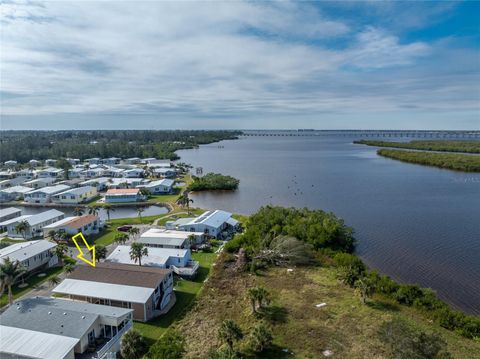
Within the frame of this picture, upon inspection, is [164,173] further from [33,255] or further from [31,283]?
[31,283]

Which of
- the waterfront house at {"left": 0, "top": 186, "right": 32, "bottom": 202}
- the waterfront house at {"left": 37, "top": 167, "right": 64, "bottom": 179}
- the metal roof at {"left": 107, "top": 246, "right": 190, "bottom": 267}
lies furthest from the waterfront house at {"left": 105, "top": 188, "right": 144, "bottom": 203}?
the waterfront house at {"left": 37, "top": 167, "right": 64, "bottom": 179}

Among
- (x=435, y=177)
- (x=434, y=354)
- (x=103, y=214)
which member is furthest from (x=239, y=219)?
(x=435, y=177)

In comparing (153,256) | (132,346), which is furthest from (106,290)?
(153,256)

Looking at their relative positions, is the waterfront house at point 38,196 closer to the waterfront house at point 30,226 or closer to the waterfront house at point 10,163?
the waterfront house at point 30,226

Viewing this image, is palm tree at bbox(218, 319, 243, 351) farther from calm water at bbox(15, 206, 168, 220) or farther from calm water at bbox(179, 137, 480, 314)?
calm water at bbox(15, 206, 168, 220)

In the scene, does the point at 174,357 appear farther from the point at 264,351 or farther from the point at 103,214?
the point at 103,214

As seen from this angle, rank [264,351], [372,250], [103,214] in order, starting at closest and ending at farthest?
[264,351] < [372,250] < [103,214]

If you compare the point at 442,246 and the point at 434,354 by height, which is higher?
the point at 434,354

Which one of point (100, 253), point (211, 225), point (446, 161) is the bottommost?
point (211, 225)
